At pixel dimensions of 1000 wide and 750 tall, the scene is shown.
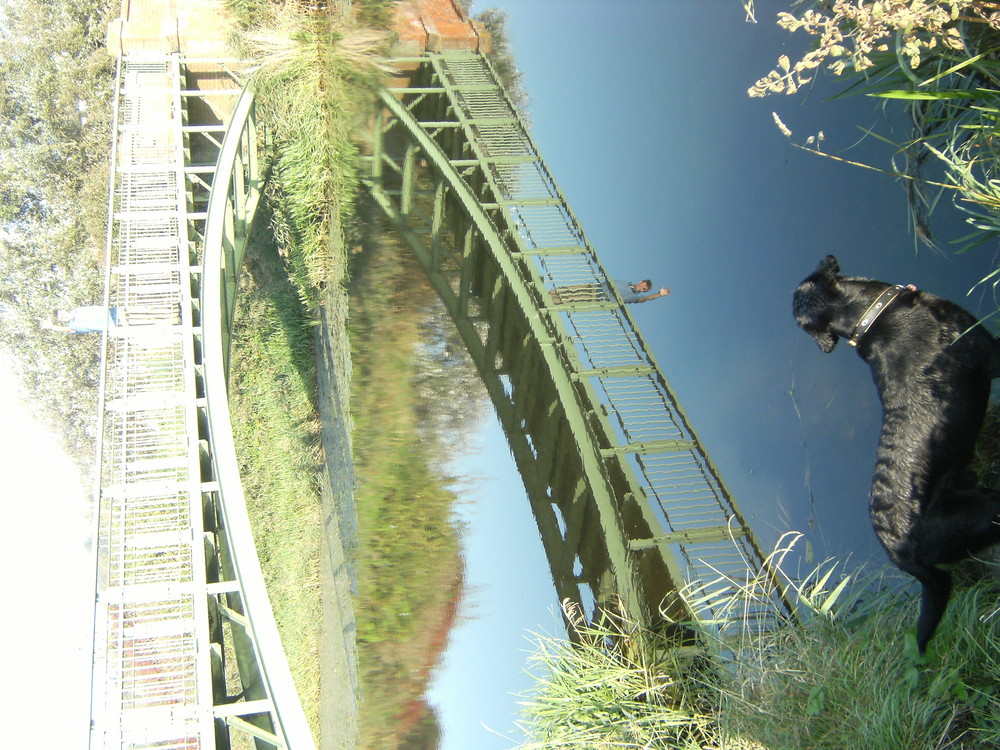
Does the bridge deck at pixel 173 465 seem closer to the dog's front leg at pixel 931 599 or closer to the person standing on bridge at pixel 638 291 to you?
the person standing on bridge at pixel 638 291

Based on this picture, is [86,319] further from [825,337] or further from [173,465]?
[825,337]

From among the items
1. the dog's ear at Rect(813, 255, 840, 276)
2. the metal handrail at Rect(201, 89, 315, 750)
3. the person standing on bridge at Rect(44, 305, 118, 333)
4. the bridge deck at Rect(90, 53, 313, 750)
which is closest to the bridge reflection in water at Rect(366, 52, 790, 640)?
the dog's ear at Rect(813, 255, 840, 276)

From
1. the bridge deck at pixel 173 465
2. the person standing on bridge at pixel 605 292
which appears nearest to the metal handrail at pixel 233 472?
the bridge deck at pixel 173 465

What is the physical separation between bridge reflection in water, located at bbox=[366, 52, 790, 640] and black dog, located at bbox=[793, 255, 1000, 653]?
2.03 ft

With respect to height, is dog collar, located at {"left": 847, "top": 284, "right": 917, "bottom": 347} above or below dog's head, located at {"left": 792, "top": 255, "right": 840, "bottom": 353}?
below

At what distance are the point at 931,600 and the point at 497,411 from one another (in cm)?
212

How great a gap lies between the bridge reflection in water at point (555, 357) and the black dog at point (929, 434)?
2.03 feet

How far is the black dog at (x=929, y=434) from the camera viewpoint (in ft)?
8.03

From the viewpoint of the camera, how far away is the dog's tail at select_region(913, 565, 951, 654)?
2451 millimetres

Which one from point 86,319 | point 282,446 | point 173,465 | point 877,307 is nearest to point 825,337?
point 877,307

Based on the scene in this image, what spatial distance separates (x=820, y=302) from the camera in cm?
286

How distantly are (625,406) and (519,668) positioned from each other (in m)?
1.16

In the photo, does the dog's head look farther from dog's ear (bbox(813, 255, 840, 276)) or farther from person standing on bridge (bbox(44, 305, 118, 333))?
person standing on bridge (bbox(44, 305, 118, 333))

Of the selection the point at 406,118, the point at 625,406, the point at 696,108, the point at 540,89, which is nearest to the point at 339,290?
the point at 406,118
